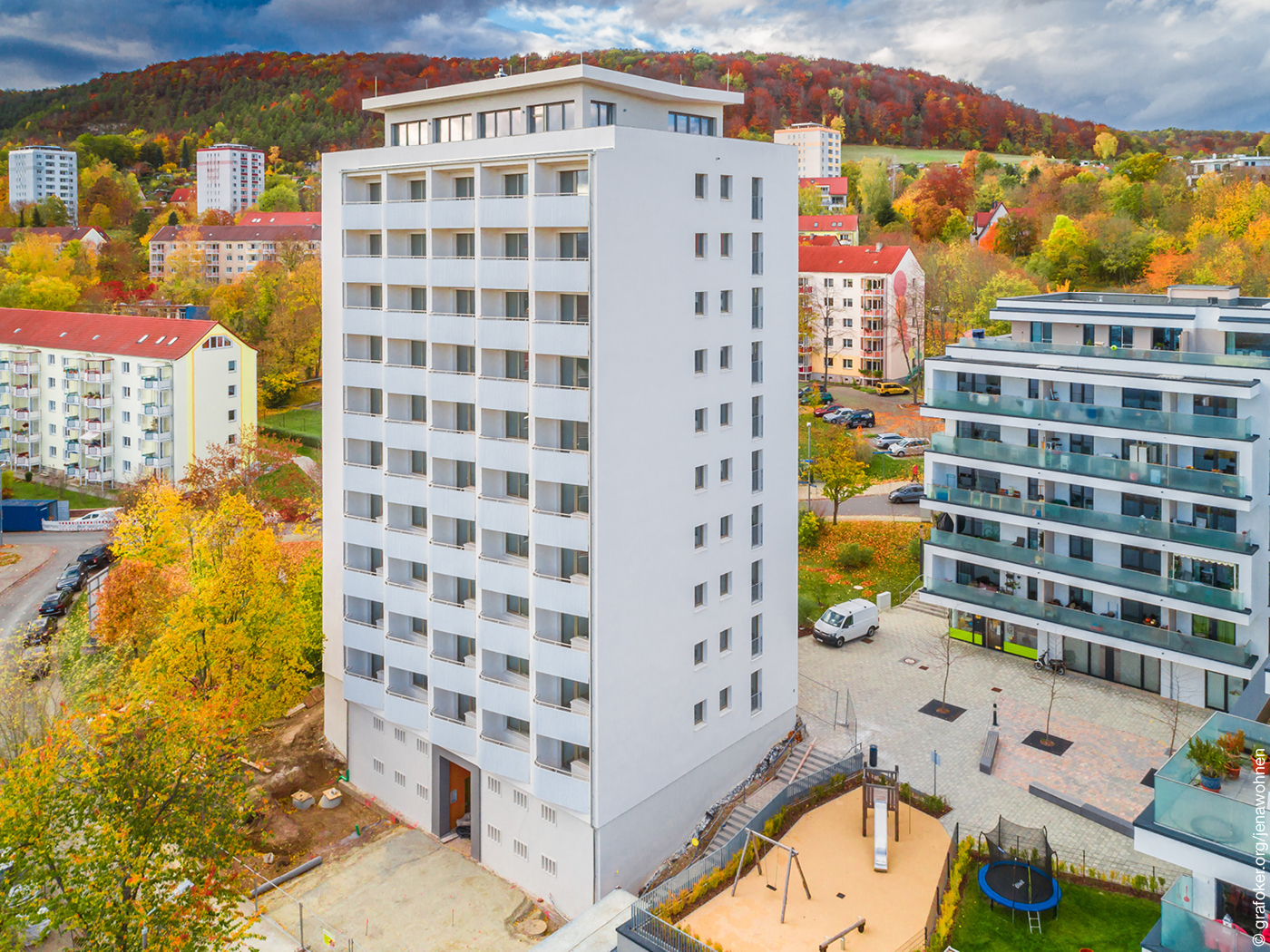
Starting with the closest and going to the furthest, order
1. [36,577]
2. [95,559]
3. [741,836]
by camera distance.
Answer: [741,836]
[36,577]
[95,559]

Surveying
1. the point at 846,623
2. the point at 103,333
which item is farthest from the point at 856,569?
the point at 103,333

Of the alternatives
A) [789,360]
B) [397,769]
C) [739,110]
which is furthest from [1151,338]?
[739,110]

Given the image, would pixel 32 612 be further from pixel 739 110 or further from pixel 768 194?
pixel 739 110

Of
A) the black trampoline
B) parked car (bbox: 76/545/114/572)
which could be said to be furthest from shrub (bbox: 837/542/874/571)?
parked car (bbox: 76/545/114/572)

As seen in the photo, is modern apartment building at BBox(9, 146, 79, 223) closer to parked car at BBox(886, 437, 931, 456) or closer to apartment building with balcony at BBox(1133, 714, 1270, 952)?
parked car at BBox(886, 437, 931, 456)

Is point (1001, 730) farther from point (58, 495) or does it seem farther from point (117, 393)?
point (58, 495)
